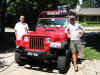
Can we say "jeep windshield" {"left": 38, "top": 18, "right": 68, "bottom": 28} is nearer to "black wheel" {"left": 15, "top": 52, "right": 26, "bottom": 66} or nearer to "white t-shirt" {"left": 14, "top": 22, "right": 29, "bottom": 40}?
"white t-shirt" {"left": 14, "top": 22, "right": 29, "bottom": 40}

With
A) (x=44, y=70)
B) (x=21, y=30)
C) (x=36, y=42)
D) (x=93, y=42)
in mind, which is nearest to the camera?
(x=36, y=42)

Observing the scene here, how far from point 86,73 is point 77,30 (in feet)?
5.04

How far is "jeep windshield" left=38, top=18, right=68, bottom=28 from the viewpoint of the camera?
7.39 m

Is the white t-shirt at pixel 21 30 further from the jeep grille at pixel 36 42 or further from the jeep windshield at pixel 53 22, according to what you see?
the jeep grille at pixel 36 42

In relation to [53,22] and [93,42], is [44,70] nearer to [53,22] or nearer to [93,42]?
[53,22]

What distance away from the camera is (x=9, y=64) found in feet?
23.5

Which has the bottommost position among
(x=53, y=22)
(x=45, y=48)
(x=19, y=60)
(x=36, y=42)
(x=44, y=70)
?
(x=44, y=70)

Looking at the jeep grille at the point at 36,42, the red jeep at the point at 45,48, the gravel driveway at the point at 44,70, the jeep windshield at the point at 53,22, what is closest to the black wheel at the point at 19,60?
the red jeep at the point at 45,48

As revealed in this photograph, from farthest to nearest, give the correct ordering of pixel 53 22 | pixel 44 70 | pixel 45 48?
pixel 53 22 < pixel 44 70 < pixel 45 48

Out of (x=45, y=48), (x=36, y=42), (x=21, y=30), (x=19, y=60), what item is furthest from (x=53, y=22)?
(x=19, y=60)

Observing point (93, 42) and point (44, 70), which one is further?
point (93, 42)

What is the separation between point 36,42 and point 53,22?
1698 mm

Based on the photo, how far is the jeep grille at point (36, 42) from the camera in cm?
614

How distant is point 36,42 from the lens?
6.21 meters
